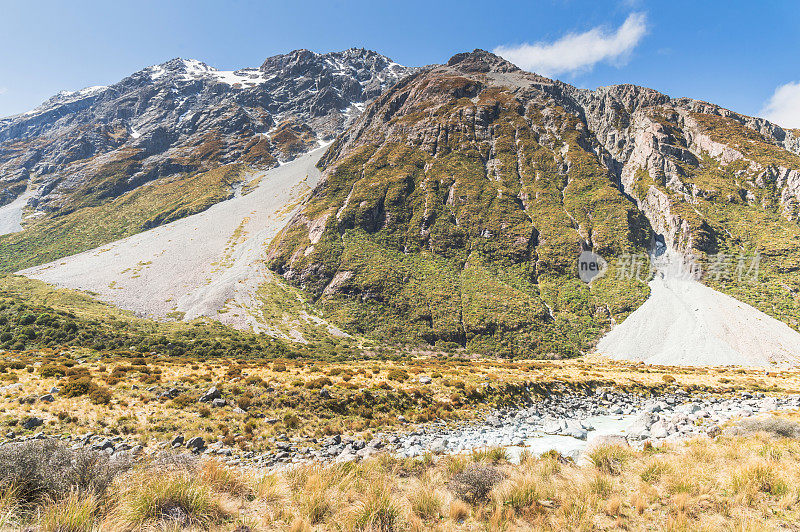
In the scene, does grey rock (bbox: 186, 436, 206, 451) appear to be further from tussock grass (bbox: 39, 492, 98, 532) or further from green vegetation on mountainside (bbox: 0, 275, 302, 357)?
green vegetation on mountainside (bbox: 0, 275, 302, 357)

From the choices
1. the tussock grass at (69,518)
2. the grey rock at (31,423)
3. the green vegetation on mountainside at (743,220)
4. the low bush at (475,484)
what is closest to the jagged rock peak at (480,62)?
the green vegetation on mountainside at (743,220)

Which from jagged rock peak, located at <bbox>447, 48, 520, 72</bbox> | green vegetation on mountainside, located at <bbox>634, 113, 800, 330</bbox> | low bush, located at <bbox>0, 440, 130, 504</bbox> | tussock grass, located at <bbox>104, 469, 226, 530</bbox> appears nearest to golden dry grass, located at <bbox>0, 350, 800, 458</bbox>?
low bush, located at <bbox>0, 440, 130, 504</bbox>

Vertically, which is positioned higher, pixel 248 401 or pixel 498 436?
pixel 248 401

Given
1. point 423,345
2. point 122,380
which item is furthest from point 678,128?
point 122,380

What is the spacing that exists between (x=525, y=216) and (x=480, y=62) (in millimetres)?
156179

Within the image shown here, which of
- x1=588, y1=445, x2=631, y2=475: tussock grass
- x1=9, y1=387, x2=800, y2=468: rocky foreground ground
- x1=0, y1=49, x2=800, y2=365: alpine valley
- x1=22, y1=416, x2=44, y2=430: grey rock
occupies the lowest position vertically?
x1=9, y1=387, x2=800, y2=468: rocky foreground ground

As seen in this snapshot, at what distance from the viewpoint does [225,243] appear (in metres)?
102

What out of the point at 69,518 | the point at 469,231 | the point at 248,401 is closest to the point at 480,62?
the point at 469,231

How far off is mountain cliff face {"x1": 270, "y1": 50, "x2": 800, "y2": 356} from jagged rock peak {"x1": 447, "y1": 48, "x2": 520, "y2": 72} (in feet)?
191

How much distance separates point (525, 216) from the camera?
88.2 metres

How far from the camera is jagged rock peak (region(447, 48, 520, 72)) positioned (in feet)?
603

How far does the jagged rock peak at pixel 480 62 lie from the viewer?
7239 inches

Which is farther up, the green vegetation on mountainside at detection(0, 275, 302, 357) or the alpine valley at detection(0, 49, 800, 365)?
the alpine valley at detection(0, 49, 800, 365)

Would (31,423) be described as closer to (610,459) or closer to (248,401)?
(248,401)
